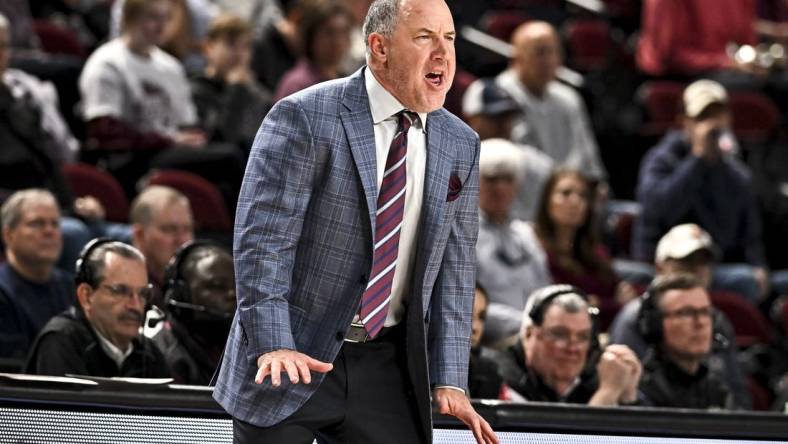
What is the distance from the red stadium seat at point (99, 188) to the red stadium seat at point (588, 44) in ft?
12.2

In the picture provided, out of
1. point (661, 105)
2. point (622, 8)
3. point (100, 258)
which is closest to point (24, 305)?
point (100, 258)

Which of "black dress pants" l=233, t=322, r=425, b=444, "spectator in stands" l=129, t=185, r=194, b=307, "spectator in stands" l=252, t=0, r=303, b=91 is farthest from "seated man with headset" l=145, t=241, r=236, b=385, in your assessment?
"spectator in stands" l=252, t=0, r=303, b=91

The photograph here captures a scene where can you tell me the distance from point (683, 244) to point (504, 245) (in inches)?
28.6

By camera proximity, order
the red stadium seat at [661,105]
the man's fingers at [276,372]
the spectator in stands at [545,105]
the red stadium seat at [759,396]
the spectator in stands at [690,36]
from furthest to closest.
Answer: the spectator in stands at [690,36], the red stadium seat at [661,105], the spectator in stands at [545,105], the red stadium seat at [759,396], the man's fingers at [276,372]

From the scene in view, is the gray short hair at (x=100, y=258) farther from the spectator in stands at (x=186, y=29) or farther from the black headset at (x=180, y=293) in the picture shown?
the spectator in stands at (x=186, y=29)

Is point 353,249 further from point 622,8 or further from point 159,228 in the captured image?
point 622,8

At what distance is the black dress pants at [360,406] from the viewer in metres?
2.46

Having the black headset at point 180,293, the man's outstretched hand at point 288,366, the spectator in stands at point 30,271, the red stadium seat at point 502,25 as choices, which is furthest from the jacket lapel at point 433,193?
the red stadium seat at point 502,25

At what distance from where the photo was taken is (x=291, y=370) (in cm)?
232

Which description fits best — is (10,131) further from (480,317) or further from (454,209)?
(454,209)

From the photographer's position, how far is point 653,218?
22.1 ft

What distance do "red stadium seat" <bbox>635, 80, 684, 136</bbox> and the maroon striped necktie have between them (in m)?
5.71

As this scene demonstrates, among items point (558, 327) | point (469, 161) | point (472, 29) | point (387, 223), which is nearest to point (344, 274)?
point (387, 223)

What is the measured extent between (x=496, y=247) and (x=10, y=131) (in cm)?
188
